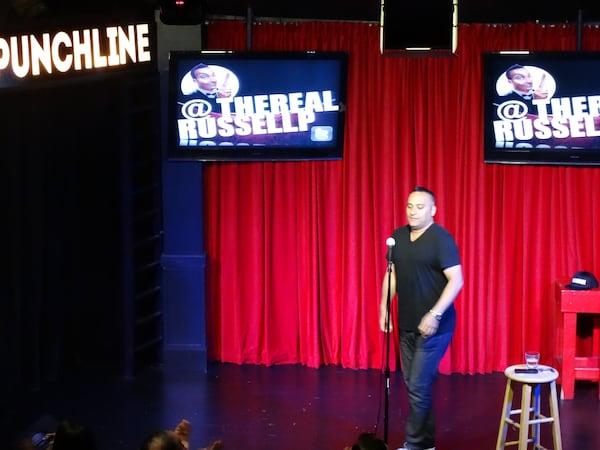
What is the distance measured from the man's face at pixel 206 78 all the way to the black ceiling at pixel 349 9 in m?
0.40

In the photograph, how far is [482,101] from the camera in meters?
7.32

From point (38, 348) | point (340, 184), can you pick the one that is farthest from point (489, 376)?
point (38, 348)

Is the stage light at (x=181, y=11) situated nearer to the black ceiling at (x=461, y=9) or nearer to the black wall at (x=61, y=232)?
the black ceiling at (x=461, y=9)

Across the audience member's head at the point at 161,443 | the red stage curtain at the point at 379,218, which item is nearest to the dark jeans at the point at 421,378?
the red stage curtain at the point at 379,218

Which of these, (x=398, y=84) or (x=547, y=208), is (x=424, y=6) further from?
(x=547, y=208)

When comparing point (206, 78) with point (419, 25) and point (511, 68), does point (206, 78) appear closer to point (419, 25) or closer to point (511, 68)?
point (419, 25)

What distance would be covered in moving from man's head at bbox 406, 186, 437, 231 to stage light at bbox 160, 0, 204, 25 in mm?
1944

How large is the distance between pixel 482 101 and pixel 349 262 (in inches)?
61.8

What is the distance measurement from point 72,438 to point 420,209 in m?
2.63

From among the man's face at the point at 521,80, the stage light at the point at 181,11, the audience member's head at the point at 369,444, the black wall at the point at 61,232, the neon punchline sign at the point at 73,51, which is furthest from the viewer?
the man's face at the point at 521,80

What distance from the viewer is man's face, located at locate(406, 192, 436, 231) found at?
222 inches

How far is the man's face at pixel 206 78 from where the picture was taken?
6.88 m

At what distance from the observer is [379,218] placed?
296 inches

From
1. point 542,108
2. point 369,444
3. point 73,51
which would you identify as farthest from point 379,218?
point 369,444
